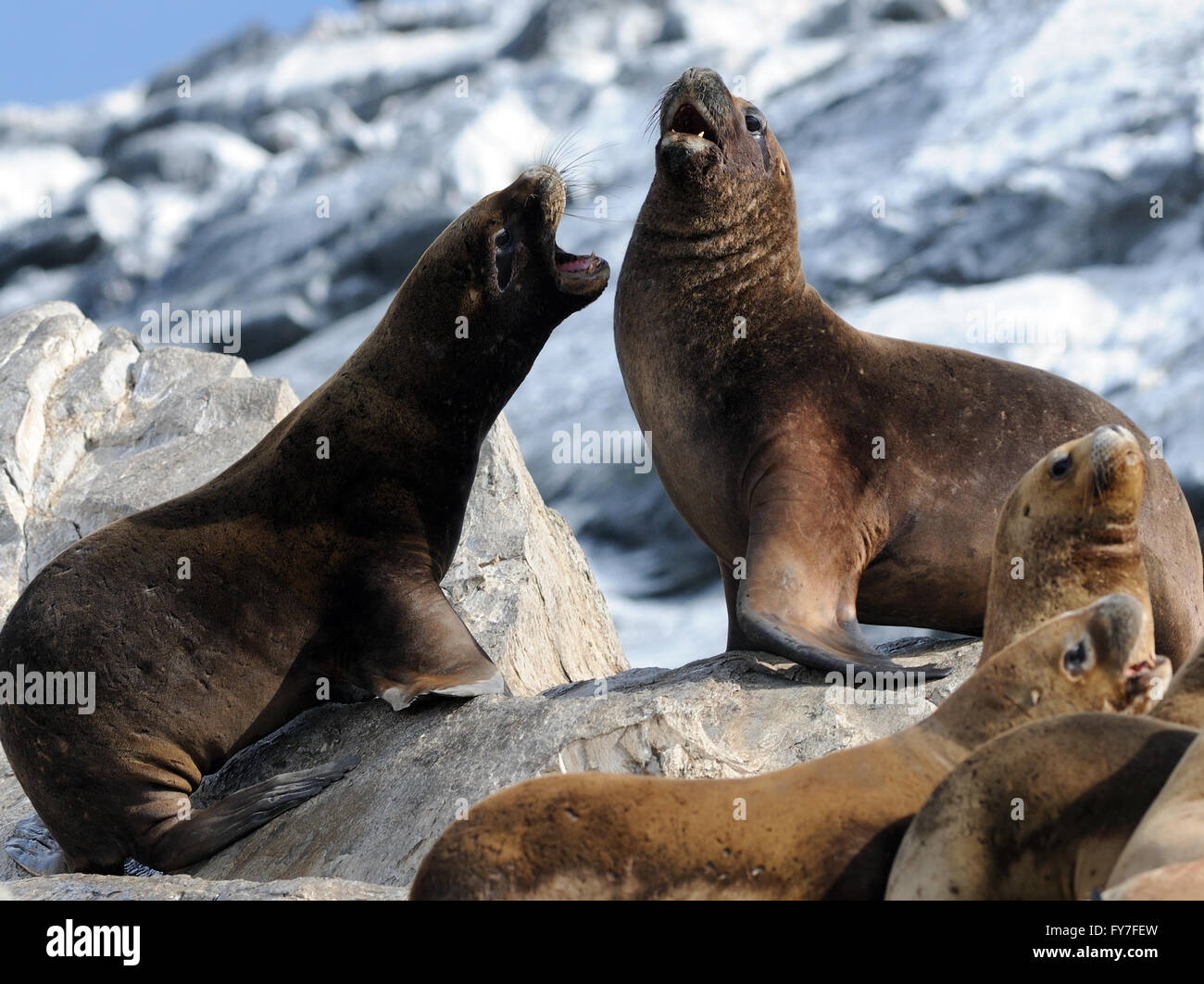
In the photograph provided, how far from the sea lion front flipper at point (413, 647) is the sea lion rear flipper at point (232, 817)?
0.34m

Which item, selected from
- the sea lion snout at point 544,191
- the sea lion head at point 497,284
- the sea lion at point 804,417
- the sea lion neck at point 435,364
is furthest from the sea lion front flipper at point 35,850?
the sea lion snout at point 544,191

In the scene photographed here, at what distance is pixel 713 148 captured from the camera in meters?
6.46

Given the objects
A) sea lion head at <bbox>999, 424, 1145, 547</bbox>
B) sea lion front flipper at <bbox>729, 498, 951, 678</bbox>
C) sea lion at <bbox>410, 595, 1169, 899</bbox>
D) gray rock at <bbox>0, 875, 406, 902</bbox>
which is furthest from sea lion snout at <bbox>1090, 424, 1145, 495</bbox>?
gray rock at <bbox>0, 875, 406, 902</bbox>

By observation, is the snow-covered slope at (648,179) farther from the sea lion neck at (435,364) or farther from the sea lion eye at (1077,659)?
the sea lion eye at (1077,659)

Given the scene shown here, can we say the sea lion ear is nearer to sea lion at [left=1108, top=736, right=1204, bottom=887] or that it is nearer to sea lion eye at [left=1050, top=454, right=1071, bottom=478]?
sea lion at [left=1108, top=736, right=1204, bottom=887]

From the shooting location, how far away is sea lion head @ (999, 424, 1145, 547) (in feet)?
14.0

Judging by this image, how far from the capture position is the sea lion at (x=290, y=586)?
5.55 metres

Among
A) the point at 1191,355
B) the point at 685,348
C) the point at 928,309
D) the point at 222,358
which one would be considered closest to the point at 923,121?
the point at 928,309

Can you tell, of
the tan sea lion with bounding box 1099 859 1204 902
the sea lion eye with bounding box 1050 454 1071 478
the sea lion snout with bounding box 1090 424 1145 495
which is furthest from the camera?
the sea lion eye with bounding box 1050 454 1071 478

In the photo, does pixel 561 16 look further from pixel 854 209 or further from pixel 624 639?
pixel 624 639

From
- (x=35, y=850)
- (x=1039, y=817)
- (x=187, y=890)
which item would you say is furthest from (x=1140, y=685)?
(x=35, y=850)

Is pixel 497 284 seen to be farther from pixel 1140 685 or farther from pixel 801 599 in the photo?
pixel 1140 685

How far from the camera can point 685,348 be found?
6465 mm
